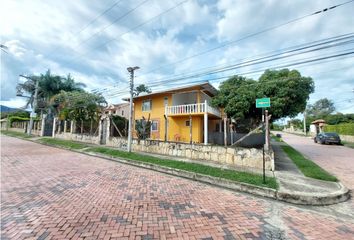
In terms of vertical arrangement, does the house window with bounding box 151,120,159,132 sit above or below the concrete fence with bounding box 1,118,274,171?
above

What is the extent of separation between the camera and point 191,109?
17.8 m

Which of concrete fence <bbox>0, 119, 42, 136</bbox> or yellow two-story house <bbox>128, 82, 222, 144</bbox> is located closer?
yellow two-story house <bbox>128, 82, 222, 144</bbox>

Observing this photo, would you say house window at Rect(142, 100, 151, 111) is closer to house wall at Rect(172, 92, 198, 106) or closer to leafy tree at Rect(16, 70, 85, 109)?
house wall at Rect(172, 92, 198, 106)

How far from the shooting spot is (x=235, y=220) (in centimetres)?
385

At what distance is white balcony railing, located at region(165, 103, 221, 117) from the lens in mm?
17016

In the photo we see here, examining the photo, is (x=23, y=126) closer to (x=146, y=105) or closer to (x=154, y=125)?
(x=146, y=105)

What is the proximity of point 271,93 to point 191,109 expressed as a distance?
22.6 feet

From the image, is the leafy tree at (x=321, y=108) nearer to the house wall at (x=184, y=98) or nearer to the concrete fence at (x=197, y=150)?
the house wall at (x=184, y=98)

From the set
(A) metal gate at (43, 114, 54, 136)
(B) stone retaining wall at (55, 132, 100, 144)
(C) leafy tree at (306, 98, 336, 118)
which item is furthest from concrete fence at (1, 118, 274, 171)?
(C) leafy tree at (306, 98, 336, 118)

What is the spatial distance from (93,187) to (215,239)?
409 centimetres

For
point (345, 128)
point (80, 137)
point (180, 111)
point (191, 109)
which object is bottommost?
point (80, 137)

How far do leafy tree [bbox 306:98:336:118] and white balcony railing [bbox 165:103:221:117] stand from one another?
2544 inches

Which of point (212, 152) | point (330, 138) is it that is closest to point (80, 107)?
point (212, 152)

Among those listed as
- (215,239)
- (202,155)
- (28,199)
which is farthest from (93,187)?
(202,155)
